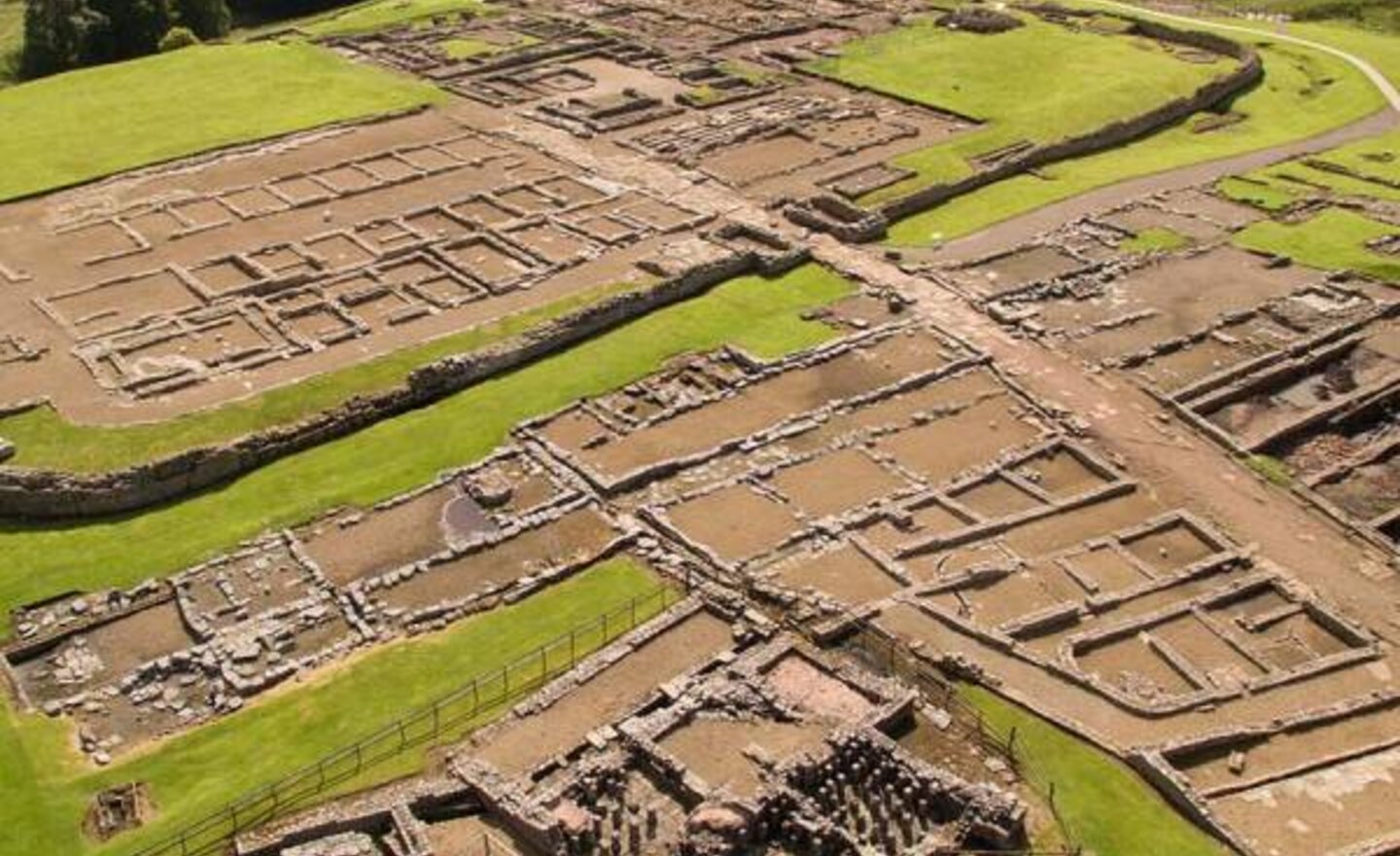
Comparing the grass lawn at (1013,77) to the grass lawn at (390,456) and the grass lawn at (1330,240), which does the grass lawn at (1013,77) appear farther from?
the grass lawn at (390,456)

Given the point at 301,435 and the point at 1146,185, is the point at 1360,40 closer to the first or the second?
the point at 1146,185

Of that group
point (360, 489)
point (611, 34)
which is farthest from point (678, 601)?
point (611, 34)

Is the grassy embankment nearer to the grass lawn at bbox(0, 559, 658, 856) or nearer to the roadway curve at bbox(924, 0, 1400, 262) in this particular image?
the roadway curve at bbox(924, 0, 1400, 262)

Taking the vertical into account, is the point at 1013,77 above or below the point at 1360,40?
below

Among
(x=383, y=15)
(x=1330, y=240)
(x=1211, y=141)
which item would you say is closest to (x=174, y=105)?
(x=383, y=15)

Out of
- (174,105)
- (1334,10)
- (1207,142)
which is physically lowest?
(174,105)

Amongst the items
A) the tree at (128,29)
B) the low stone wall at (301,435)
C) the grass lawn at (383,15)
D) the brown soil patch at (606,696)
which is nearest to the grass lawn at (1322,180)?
the low stone wall at (301,435)
